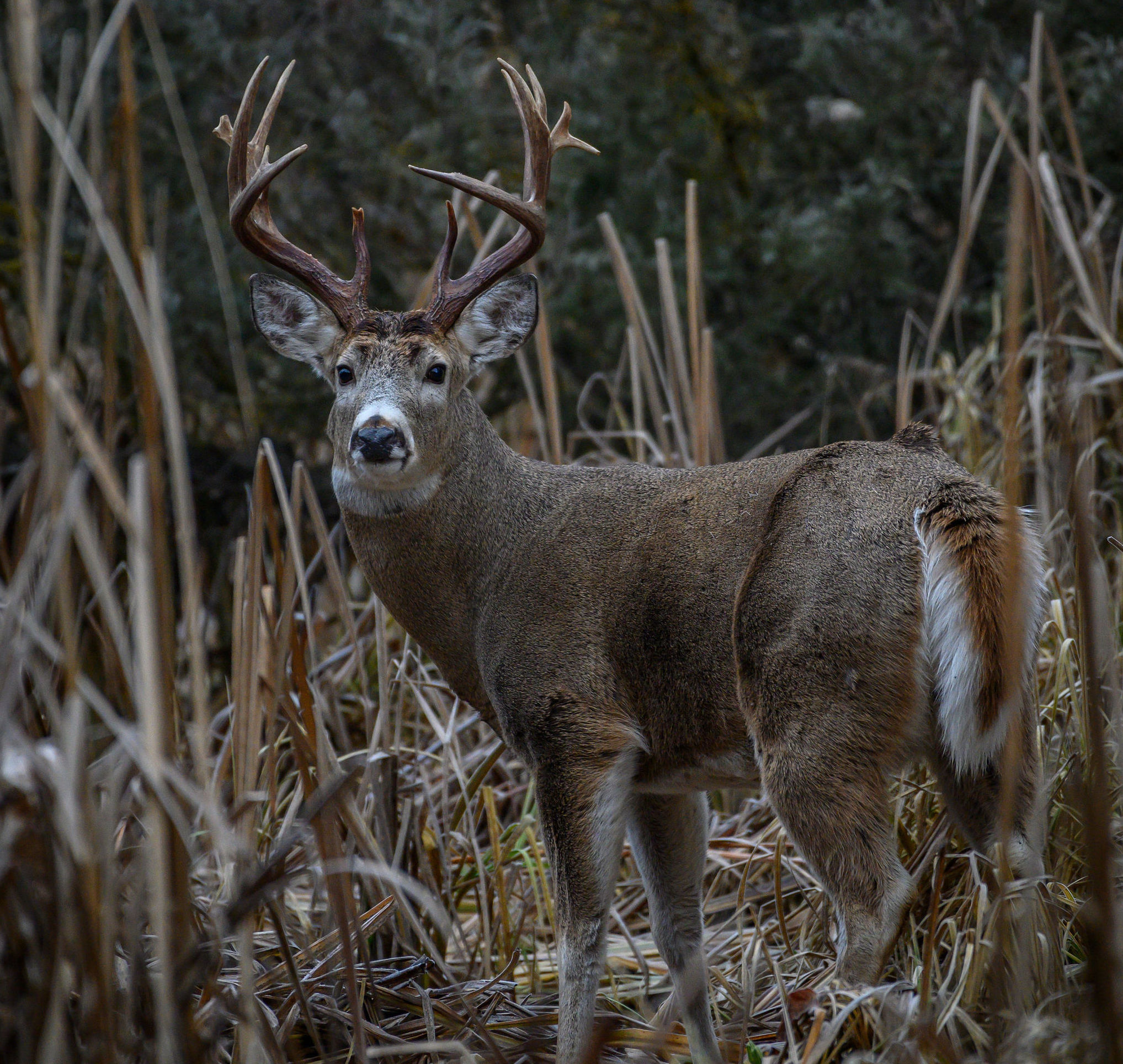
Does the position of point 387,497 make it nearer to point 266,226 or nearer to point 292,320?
point 292,320

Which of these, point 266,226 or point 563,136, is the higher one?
point 563,136

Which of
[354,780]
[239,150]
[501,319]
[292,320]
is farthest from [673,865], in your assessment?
[239,150]

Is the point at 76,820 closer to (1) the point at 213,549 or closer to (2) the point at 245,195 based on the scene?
(2) the point at 245,195

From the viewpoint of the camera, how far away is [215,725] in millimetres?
5238

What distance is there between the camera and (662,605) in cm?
341

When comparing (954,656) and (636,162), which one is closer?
(954,656)

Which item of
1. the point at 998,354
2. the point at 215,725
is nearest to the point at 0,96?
the point at 215,725

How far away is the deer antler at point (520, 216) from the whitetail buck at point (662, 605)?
0.03 feet

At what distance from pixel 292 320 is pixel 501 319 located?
70cm

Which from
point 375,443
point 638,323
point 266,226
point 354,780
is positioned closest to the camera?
point 354,780

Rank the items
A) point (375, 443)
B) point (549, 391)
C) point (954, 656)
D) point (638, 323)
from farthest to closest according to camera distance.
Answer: point (638, 323), point (549, 391), point (375, 443), point (954, 656)

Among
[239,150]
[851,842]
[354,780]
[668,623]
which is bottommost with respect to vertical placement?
[851,842]

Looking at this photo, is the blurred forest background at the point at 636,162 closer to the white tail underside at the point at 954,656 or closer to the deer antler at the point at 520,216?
the deer antler at the point at 520,216

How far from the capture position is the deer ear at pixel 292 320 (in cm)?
414
